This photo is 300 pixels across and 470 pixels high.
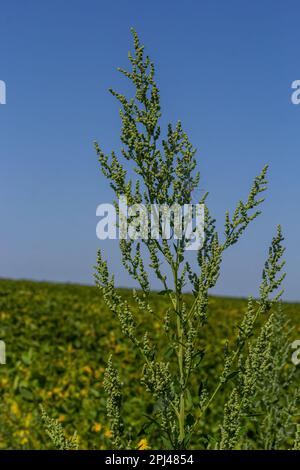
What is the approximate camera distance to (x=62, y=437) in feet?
8.70

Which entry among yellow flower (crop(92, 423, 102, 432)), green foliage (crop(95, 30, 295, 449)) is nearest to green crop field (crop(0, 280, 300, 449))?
yellow flower (crop(92, 423, 102, 432))

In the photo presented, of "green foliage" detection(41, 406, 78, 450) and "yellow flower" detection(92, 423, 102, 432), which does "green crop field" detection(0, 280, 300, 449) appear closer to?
"yellow flower" detection(92, 423, 102, 432)

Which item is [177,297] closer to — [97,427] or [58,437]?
[58,437]

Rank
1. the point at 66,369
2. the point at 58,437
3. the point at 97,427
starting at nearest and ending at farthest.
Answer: the point at 58,437, the point at 97,427, the point at 66,369

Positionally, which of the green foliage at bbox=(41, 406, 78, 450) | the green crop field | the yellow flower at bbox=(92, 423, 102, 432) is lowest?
the yellow flower at bbox=(92, 423, 102, 432)

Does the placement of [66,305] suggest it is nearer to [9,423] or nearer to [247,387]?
[9,423]

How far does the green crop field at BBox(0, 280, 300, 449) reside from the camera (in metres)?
7.49

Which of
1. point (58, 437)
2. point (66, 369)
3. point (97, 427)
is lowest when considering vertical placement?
point (97, 427)

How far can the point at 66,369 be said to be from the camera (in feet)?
30.2

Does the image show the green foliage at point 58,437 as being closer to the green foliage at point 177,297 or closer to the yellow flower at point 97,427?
the green foliage at point 177,297

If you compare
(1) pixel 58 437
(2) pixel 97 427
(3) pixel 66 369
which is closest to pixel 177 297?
(1) pixel 58 437

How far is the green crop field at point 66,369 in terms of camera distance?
7.49 m

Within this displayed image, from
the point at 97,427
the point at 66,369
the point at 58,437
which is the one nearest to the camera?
the point at 58,437
